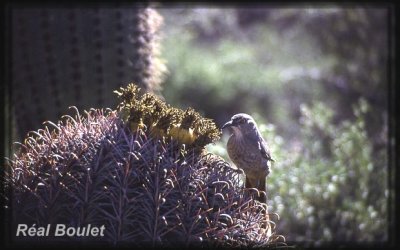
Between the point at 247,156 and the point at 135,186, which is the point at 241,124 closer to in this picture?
the point at 247,156

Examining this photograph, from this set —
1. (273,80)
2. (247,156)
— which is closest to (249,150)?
(247,156)

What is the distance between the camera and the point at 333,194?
7.08m

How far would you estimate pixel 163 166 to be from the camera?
3.24 metres

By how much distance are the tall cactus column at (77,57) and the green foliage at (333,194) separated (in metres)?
1.72

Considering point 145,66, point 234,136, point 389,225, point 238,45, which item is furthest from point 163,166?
point 238,45

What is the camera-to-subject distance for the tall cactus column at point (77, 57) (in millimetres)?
5641

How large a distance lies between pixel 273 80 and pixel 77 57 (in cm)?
660

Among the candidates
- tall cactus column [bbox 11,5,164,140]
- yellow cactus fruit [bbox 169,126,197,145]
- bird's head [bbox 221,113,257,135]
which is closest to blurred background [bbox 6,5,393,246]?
tall cactus column [bbox 11,5,164,140]

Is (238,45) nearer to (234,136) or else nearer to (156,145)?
(234,136)

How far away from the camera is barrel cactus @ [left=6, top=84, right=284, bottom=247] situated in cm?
308

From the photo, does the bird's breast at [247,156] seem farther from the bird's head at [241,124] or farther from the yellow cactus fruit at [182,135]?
the yellow cactus fruit at [182,135]

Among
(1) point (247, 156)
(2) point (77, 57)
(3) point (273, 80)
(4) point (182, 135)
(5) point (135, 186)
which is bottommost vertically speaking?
(5) point (135, 186)

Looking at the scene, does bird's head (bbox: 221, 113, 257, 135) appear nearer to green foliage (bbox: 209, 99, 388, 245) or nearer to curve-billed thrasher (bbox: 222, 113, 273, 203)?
curve-billed thrasher (bbox: 222, 113, 273, 203)

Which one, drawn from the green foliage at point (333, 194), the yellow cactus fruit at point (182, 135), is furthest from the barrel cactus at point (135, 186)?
the green foliage at point (333, 194)
